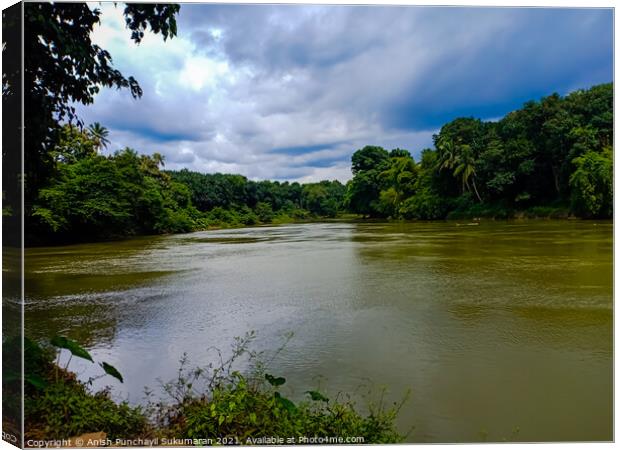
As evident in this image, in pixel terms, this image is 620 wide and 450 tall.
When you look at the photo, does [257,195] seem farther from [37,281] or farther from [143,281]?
[37,281]

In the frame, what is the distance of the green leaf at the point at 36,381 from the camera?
233 cm

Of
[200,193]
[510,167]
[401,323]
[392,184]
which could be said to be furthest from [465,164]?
[200,193]

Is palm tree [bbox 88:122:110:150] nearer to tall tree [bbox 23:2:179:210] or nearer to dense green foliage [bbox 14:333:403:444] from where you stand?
tall tree [bbox 23:2:179:210]

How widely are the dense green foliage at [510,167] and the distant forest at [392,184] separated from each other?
30 mm

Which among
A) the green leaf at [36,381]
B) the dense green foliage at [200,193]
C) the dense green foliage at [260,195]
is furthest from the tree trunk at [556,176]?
the green leaf at [36,381]

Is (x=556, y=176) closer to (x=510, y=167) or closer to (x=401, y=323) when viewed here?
(x=510, y=167)

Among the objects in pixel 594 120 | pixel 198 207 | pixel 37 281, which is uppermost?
pixel 594 120

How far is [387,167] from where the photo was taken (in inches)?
197

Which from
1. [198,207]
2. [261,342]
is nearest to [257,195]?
[198,207]

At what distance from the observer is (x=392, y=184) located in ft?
24.1

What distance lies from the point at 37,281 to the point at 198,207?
160 inches

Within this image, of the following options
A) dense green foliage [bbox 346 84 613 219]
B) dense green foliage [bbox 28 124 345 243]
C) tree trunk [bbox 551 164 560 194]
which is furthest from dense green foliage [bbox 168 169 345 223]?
tree trunk [bbox 551 164 560 194]

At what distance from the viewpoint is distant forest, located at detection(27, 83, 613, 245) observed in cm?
465

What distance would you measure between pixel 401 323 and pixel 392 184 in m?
3.20
